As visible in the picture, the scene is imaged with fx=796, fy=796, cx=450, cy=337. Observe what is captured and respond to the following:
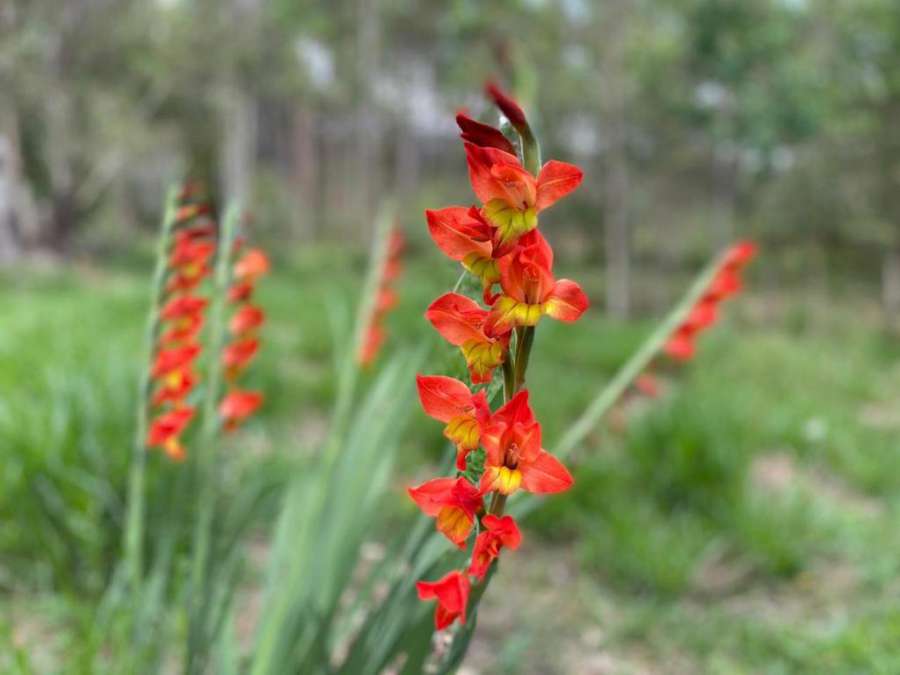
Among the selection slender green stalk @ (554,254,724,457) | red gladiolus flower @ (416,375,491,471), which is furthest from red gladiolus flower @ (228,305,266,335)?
red gladiolus flower @ (416,375,491,471)

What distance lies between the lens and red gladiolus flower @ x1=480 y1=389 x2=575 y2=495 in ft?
1.58

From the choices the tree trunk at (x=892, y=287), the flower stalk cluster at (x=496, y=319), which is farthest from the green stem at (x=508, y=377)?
the tree trunk at (x=892, y=287)

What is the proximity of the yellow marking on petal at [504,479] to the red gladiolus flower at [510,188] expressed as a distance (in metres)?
0.13

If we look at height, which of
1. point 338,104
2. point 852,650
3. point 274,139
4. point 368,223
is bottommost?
point 852,650

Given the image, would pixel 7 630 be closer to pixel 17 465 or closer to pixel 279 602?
pixel 279 602

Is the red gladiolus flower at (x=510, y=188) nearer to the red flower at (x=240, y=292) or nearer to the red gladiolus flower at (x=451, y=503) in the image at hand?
the red gladiolus flower at (x=451, y=503)

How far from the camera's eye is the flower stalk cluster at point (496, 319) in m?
0.47

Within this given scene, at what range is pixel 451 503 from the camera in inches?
19.9

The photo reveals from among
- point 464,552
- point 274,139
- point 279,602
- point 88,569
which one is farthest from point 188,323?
point 274,139

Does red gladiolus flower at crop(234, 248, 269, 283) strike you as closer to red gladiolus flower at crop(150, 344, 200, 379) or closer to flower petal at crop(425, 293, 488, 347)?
red gladiolus flower at crop(150, 344, 200, 379)

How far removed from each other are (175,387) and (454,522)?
1.89 ft

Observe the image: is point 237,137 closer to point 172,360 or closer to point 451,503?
point 172,360

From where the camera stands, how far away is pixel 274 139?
101ft

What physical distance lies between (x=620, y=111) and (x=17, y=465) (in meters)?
12.2
